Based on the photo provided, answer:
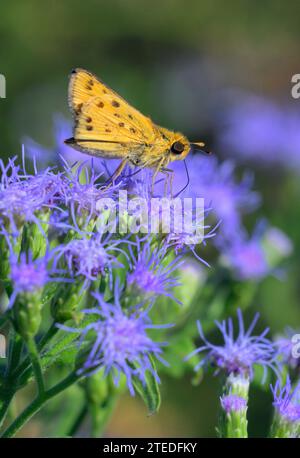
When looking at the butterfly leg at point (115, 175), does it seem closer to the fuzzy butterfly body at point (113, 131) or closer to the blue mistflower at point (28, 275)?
the fuzzy butterfly body at point (113, 131)

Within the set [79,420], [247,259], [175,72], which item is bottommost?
[79,420]

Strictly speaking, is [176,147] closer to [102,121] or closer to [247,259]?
[102,121]

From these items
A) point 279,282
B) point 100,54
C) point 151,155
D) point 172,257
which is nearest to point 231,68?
point 100,54

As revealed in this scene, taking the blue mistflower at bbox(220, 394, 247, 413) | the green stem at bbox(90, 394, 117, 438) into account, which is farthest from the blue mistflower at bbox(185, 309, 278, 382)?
the green stem at bbox(90, 394, 117, 438)

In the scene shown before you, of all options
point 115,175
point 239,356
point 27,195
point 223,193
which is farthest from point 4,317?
point 223,193

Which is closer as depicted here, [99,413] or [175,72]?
[99,413]

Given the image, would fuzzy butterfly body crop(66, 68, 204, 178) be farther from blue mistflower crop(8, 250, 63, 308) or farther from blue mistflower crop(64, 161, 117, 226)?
blue mistflower crop(8, 250, 63, 308)

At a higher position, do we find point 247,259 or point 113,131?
point 113,131
